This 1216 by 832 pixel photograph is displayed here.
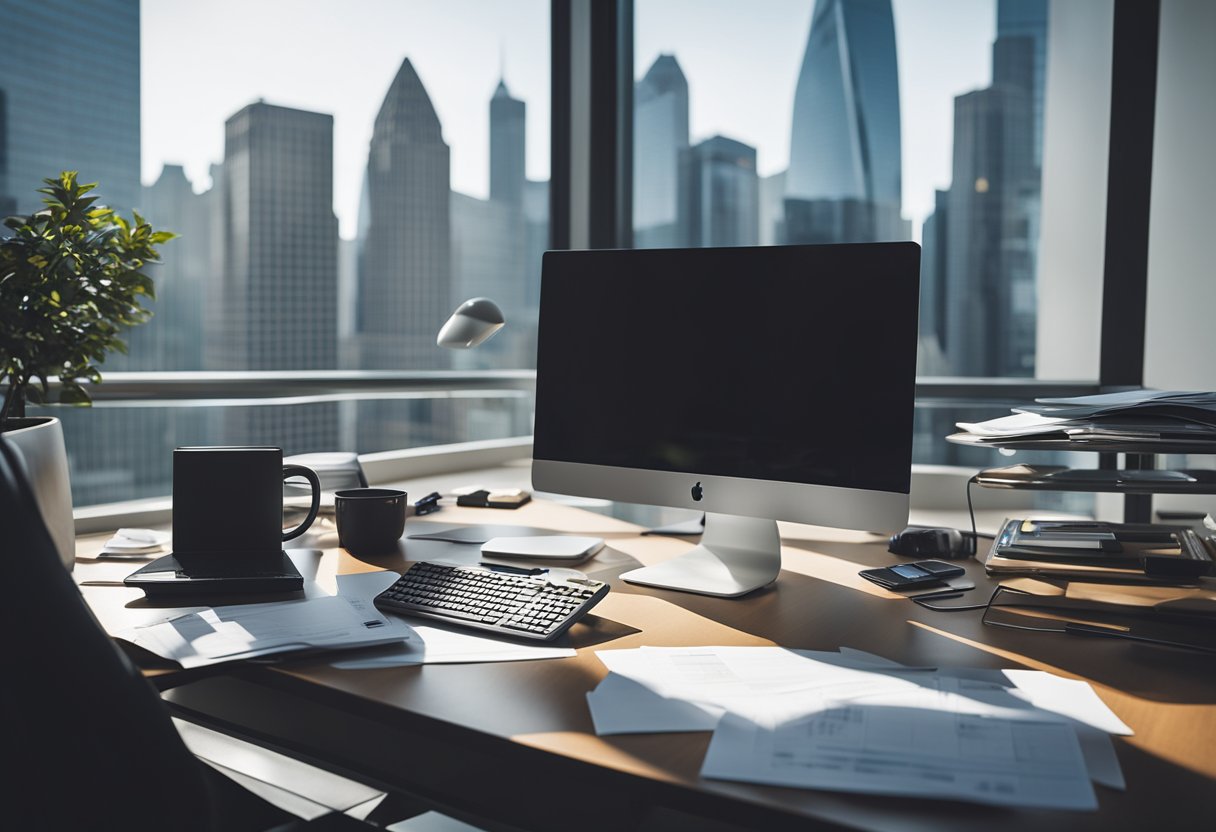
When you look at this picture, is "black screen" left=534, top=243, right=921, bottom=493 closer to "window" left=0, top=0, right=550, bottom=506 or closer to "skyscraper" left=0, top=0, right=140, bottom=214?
"window" left=0, top=0, right=550, bottom=506

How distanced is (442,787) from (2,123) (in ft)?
6.23

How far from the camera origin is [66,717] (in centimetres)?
70

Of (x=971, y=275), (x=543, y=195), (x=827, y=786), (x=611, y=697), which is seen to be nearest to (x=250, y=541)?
(x=611, y=697)

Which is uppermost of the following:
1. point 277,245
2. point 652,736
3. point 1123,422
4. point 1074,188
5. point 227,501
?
point 1074,188

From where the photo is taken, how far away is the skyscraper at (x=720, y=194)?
114 inches

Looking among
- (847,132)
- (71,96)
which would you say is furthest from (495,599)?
(847,132)

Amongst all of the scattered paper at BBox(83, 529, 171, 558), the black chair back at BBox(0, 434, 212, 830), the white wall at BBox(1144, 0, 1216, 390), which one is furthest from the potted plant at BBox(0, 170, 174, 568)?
the white wall at BBox(1144, 0, 1216, 390)

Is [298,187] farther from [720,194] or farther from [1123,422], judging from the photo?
[1123,422]

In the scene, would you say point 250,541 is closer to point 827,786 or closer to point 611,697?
point 611,697

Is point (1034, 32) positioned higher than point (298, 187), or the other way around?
point (1034, 32)

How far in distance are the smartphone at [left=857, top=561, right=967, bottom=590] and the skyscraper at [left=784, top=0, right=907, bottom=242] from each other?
4.87 ft

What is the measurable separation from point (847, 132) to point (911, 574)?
1.81 metres

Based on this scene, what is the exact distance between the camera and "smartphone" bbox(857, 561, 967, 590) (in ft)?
4.53

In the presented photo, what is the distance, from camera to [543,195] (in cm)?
308
